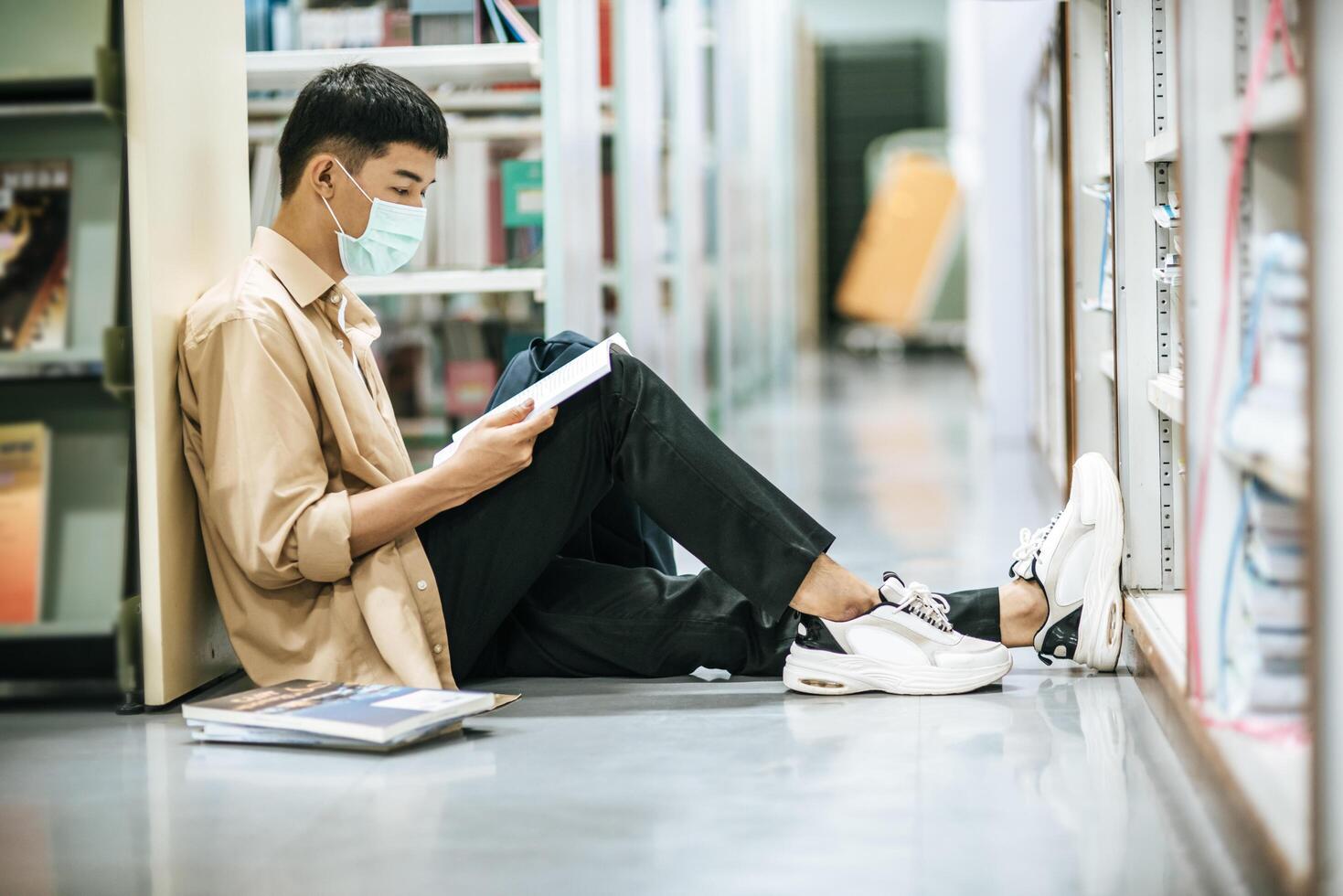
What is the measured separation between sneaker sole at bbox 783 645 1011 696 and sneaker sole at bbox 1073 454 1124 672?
16 cm

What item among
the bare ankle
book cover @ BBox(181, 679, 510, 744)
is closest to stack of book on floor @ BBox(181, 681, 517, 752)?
book cover @ BBox(181, 679, 510, 744)

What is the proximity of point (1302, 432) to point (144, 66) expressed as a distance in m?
1.49

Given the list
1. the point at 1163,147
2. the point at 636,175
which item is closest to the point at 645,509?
the point at 1163,147

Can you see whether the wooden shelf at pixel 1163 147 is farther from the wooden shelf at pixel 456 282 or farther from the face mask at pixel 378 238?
the wooden shelf at pixel 456 282

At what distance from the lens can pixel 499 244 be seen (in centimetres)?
396

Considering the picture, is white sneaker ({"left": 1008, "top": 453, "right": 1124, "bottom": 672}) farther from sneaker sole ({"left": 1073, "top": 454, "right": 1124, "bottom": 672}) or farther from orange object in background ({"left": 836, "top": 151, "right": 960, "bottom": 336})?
orange object in background ({"left": 836, "top": 151, "right": 960, "bottom": 336})

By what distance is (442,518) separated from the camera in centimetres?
208

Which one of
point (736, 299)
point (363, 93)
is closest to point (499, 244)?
point (363, 93)

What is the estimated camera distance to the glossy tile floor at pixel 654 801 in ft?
4.79

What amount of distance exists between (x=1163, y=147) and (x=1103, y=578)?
605mm

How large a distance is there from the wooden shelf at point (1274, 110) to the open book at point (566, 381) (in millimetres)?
829

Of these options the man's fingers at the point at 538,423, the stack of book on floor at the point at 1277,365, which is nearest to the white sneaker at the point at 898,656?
the man's fingers at the point at 538,423

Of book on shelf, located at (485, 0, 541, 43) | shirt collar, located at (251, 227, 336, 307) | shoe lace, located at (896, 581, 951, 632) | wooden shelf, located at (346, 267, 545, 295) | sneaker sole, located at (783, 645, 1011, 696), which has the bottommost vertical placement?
sneaker sole, located at (783, 645, 1011, 696)

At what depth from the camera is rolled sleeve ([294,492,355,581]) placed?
6.50ft
